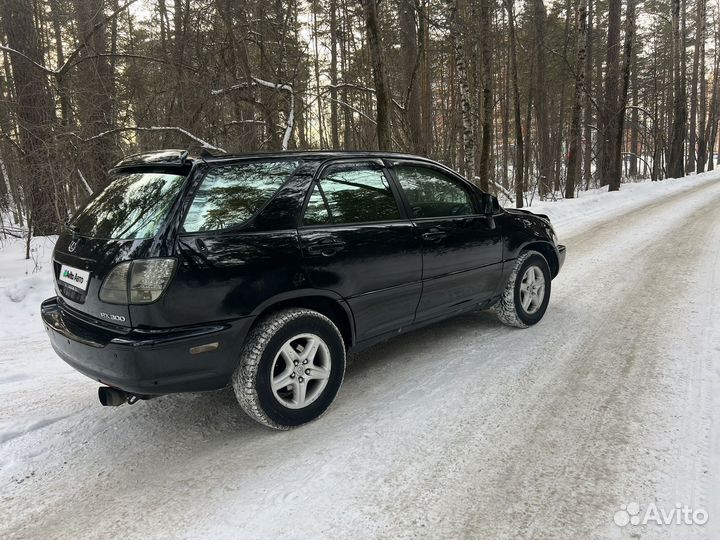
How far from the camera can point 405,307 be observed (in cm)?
374

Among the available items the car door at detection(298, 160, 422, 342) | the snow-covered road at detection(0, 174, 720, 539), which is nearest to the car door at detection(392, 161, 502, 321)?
the car door at detection(298, 160, 422, 342)

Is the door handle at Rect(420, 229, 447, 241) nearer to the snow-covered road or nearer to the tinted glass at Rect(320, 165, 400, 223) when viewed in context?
the tinted glass at Rect(320, 165, 400, 223)

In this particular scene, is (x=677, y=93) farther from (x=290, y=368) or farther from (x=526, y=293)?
(x=290, y=368)

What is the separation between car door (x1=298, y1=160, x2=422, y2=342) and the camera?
126 inches

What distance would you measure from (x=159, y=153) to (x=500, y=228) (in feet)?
9.90

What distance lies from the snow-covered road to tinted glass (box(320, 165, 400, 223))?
4.29 ft

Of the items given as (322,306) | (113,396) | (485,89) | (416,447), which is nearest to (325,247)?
(322,306)

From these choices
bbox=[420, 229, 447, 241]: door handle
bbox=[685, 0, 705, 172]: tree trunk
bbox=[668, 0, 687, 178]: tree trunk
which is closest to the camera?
bbox=[420, 229, 447, 241]: door handle

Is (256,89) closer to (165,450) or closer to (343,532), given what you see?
(165,450)

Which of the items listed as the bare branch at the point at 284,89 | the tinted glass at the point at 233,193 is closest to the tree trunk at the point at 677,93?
the bare branch at the point at 284,89

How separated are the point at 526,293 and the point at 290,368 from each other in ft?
9.35

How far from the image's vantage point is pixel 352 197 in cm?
351

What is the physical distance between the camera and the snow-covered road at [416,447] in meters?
2.34

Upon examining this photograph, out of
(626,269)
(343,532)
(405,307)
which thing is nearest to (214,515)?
(343,532)
